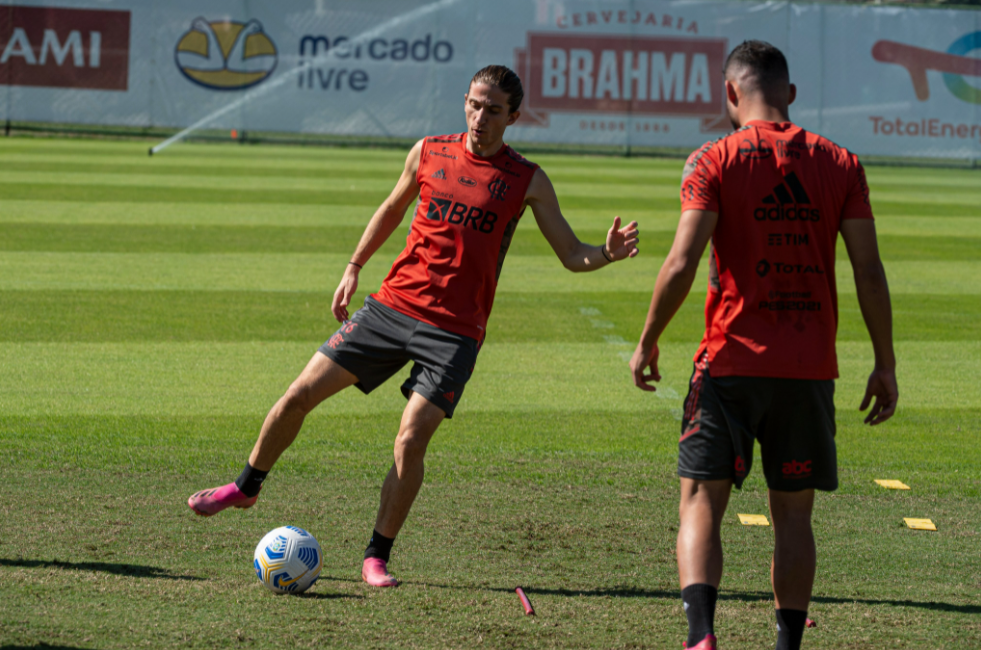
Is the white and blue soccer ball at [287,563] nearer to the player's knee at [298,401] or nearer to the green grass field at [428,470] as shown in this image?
the green grass field at [428,470]

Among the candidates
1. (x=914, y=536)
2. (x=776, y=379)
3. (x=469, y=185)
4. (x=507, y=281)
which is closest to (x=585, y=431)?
(x=914, y=536)

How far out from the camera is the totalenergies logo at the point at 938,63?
26.1m

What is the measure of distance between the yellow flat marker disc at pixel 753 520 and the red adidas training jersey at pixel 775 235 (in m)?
1.94

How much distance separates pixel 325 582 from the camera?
14.8ft

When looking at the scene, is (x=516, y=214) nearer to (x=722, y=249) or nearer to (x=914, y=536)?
(x=722, y=249)

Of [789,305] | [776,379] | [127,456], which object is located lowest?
[127,456]

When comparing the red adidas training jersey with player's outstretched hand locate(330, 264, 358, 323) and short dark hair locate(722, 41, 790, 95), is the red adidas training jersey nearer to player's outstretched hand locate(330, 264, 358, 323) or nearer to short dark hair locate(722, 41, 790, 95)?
short dark hair locate(722, 41, 790, 95)

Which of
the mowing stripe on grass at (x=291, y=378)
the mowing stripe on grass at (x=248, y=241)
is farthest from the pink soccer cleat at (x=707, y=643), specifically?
the mowing stripe on grass at (x=248, y=241)

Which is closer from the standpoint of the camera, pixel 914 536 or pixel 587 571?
pixel 587 571

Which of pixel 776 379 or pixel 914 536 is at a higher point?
pixel 776 379

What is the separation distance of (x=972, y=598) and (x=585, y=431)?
9.55 ft

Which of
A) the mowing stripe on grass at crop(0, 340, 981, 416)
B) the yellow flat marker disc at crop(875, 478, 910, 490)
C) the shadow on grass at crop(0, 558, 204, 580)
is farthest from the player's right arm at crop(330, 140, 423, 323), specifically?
the yellow flat marker disc at crop(875, 478, 910, 490)

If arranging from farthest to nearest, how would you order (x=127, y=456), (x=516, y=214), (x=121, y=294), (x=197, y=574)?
(x=121, y=294), (x=127, y=456), (x=516, y=214), (x=197, y=574)

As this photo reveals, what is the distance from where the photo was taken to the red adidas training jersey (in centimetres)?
353
